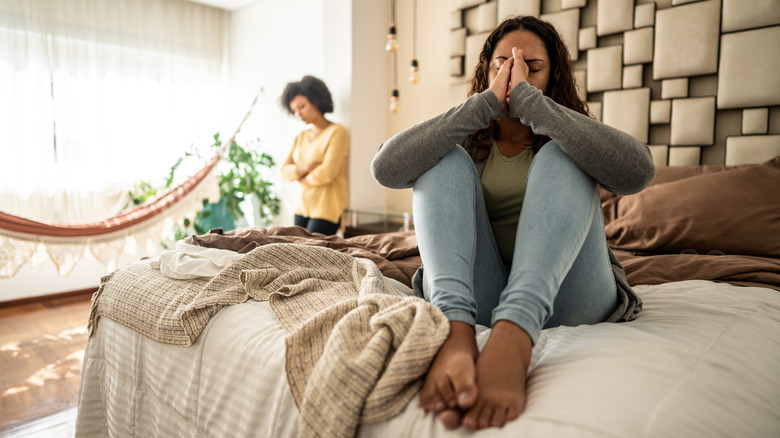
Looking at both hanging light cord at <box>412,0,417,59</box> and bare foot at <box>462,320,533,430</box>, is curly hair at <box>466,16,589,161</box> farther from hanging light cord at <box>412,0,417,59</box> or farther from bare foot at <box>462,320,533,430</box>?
hanging light cord at <box>412,0,417,59</box>

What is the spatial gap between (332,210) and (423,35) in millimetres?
1137

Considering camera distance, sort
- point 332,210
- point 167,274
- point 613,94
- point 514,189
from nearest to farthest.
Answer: point 514,189, point 167,274, point 613,94, point 332,210

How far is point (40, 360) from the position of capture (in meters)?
2.09

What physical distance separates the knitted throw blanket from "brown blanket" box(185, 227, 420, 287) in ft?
0.57

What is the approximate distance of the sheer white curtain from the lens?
9.72 feet

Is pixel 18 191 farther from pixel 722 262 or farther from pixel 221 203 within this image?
pixel 722 262

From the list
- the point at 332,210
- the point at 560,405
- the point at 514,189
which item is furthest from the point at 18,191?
the point at 560,405

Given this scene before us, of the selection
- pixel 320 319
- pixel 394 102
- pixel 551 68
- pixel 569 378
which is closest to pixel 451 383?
pixel 569 378

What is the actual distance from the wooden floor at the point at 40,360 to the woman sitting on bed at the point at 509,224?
4.63 ft

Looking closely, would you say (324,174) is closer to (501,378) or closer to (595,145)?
(595,145)

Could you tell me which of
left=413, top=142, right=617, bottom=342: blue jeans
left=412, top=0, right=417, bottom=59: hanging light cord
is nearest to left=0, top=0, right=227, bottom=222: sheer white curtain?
left=412, top=0, right=417, bottom=59: hanging light cord

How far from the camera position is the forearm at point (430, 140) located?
94 centimetres

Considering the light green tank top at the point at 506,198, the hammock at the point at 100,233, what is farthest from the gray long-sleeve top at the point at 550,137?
the hammock at the point at 100,233

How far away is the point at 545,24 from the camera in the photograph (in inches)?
48.0
